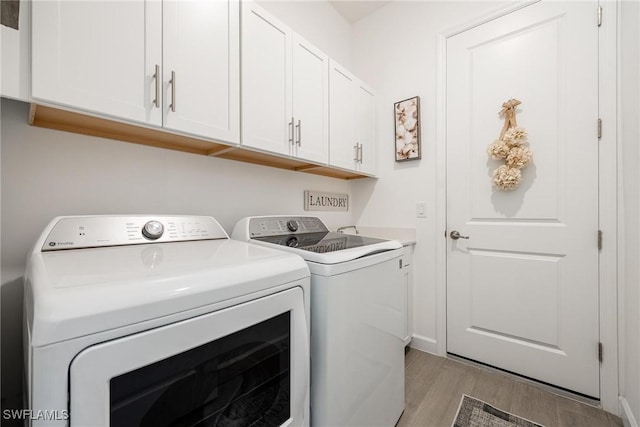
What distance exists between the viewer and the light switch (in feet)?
6.89

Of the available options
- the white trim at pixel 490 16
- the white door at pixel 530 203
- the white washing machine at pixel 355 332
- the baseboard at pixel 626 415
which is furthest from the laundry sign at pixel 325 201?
the baseboard at pixel 626 415

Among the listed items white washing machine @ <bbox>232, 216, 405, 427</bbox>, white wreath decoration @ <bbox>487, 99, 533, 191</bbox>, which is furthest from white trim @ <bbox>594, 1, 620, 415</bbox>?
white washing machine @ <bbox>232, 216, 405, 427</bbox>

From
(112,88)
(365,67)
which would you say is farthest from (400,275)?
(365,67)

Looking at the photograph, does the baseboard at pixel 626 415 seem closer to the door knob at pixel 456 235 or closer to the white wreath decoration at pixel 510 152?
the door knob at pixel 456 235

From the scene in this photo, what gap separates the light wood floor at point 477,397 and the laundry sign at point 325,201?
1.34 meters

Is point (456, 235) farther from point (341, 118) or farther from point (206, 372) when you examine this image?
point (206, 372)

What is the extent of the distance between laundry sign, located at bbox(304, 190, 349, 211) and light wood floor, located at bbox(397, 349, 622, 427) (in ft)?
4.39

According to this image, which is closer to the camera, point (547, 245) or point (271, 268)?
point (271, 268)

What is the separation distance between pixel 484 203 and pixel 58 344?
2167mm

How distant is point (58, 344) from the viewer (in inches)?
17.3

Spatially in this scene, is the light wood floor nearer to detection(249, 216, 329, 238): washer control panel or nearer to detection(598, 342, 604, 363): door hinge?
detection(598, 342, 604, 363): door hinge

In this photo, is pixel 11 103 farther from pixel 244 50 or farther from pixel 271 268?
pixel 271 268

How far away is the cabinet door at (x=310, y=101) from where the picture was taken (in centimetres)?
157

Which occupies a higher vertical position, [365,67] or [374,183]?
[365,67]
